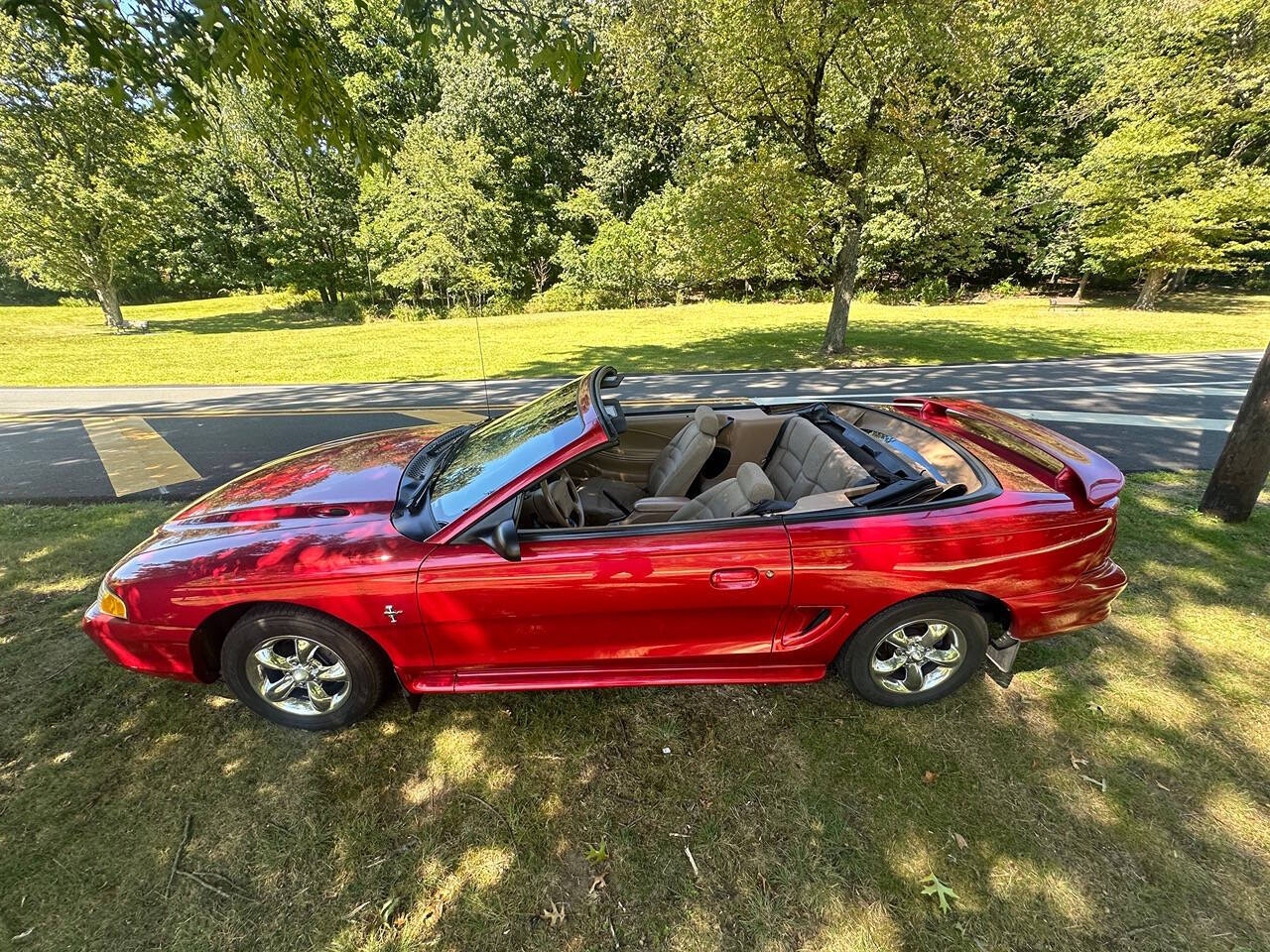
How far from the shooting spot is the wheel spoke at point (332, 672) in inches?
99.6

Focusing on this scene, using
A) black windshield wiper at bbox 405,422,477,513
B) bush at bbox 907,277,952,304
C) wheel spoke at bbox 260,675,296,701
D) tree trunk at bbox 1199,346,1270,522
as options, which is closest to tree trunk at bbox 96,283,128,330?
black windshield wiper at bbox 405,422,477,513

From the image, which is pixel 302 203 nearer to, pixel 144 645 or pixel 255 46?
pixel 255 46

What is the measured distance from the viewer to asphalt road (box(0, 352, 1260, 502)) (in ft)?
19.4

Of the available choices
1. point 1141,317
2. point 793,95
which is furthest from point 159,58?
point 1141,317

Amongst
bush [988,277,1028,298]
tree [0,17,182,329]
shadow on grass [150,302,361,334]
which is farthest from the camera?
bush [988,277,1028,298]

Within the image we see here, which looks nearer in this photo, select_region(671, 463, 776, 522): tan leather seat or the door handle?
the door handle

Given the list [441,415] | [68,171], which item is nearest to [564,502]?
[441,415]

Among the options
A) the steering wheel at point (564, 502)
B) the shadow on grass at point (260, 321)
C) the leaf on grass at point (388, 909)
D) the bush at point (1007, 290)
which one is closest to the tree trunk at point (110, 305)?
the shadow on grass at point (260, 321)

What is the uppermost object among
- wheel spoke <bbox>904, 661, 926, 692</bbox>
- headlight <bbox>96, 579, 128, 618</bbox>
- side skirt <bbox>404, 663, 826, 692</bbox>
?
headlight <bbox>96, 579, 128, 618</bbox>

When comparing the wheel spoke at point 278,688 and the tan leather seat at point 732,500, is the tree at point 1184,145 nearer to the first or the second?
the tan leather seat at point 732,500

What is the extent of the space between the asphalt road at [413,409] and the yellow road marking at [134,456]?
0.07 feet

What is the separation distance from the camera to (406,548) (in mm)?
2336

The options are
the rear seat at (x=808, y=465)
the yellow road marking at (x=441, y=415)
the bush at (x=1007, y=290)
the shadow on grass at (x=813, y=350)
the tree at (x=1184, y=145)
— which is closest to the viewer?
the rear seat at (x=808, y=465)

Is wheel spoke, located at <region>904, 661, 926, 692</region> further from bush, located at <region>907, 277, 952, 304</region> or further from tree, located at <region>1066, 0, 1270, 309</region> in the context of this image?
bush, located at <region>907, 277, 952, 304</region>
